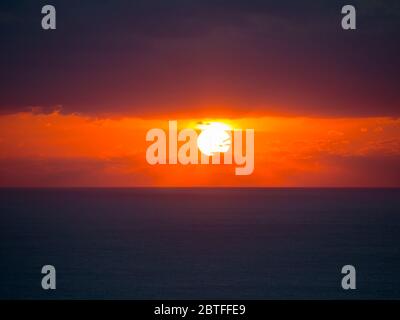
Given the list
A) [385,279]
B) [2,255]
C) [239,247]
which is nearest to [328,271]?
[385,279]

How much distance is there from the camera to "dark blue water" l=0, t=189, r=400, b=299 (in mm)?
46625

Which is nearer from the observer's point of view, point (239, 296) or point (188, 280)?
point (239, 296)

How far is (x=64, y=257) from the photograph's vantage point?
6112 cm

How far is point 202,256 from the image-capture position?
5847 cm

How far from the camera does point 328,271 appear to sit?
178 feet

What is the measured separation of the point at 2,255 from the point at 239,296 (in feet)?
97.8

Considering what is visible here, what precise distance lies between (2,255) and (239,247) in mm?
25368

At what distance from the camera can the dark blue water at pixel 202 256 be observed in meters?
46.6

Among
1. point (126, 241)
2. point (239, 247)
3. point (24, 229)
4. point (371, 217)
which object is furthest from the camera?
point (371, 217)
